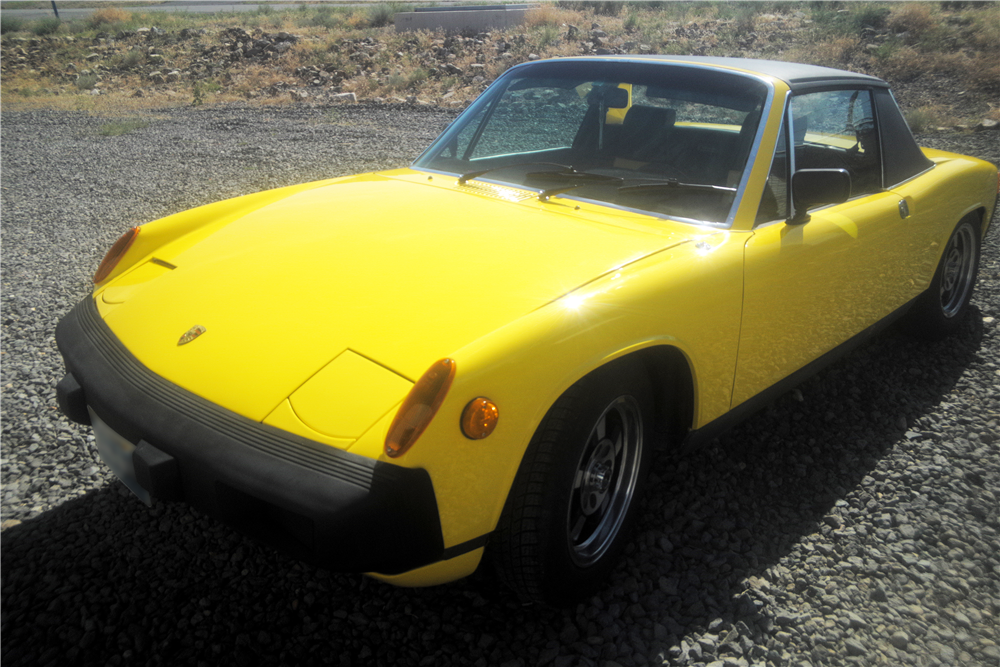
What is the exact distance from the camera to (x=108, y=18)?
85.4 ft

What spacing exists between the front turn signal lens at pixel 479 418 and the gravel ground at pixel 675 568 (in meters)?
0.75

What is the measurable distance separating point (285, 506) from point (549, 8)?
26.6m

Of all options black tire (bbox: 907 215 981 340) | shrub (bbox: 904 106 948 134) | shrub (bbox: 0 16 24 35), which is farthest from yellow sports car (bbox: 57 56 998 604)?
shrub (bbox: 0 16 24 35)

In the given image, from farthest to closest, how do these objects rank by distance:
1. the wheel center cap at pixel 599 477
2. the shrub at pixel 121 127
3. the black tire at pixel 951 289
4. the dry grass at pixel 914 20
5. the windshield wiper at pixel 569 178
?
1. the dry grass at pixel 914 20
2. the shrub at pixel 121 127
3. the black tire at pixel 951 289
4. the windshield wiper at pixel 569 178
5. the wheel center cap at pixel 599 477

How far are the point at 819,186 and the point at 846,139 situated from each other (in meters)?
1.27

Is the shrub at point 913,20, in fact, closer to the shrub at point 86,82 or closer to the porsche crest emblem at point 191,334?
the porsche crest emblem at point 191,334

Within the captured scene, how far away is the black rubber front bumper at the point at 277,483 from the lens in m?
1.47

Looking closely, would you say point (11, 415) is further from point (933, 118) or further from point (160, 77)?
point (160, 77)

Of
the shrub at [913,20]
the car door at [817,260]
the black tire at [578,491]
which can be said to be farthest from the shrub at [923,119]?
the black tire at [578,491]

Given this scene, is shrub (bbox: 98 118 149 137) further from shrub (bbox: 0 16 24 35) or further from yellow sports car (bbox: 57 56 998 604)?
shrub (bbox: 0 16 24 35)

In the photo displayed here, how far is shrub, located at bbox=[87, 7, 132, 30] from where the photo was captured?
82.9ft

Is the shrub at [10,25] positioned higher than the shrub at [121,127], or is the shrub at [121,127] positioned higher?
the shrub at [10,25]

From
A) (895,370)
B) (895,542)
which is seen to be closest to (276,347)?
(895,542)

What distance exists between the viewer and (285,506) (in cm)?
151
